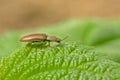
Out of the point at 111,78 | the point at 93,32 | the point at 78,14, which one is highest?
the point at 78,14

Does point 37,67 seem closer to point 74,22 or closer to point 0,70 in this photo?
point 0,70

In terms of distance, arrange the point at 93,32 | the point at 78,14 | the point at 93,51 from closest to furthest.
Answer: the point at 93,51
the point at 93,32
the point at 78,14

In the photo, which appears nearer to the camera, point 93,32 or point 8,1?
point 93,32

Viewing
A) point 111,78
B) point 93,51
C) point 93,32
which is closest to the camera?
point 111,78

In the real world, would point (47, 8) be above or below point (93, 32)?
above

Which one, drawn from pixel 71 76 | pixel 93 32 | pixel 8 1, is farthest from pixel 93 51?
pixel 8 1

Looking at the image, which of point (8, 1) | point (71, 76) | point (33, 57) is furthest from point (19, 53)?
point (8, 1)

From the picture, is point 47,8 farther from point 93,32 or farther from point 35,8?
point 93,32
